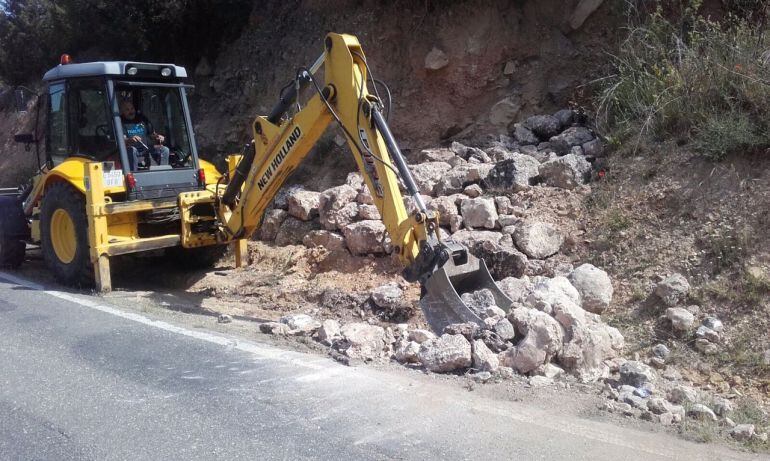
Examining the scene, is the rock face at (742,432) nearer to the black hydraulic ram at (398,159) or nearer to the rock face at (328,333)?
the black hydraulic ram at (398,159)

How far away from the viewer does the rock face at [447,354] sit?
521 centimetres

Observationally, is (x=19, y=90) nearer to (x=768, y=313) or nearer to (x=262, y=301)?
(x=262, y=301)

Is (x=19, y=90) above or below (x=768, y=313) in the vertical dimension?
above

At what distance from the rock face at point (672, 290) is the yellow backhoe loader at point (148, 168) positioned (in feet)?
8.06

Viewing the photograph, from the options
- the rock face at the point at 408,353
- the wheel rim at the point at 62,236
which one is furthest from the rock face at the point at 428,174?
the wheel rim at the point at 62,236

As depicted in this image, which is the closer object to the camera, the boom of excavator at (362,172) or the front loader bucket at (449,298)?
the front loader bucket at (449,298)

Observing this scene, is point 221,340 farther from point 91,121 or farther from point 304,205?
point 91,121

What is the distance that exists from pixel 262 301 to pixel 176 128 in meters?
2.58

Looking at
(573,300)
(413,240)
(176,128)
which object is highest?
(176,128)

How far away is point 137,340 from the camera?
19.4 feet

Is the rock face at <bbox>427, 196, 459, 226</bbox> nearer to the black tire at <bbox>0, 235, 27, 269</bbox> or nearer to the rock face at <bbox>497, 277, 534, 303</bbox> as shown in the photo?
the rock face at <bbox>497, 277, 534, 303</bbox>

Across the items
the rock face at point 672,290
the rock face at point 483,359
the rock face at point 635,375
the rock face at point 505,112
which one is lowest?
the rock face at point 635,375

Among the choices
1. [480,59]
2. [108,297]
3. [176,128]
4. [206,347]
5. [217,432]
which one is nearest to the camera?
[217,432]

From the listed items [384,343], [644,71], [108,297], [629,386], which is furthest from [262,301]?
[644,71]
